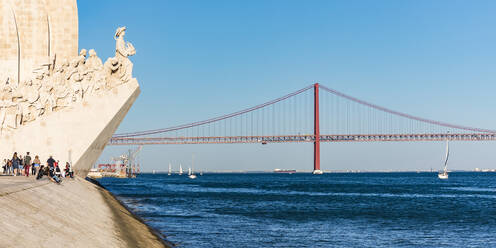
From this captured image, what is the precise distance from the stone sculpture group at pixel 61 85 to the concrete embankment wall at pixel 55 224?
7.82 metres

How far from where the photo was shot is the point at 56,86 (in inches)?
693

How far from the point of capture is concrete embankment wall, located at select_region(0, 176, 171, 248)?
17.3ft

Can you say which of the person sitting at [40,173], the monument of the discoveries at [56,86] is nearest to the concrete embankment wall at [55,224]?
the person sitting at [40,173]

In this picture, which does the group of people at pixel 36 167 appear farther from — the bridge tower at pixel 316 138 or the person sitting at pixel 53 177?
the bridge tower at pixel 316 138

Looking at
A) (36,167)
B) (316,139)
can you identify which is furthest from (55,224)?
(316,139)

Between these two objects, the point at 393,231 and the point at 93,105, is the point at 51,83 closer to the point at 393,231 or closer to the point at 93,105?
the point at 93,105

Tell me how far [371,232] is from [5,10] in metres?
14.0

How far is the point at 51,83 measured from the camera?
1772cm

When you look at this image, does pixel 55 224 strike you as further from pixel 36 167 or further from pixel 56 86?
pixel 56 86

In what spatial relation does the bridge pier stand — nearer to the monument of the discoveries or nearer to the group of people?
the monument of the discoveries

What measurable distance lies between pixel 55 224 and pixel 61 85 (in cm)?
1197

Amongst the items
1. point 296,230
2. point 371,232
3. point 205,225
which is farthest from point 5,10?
point 371,232

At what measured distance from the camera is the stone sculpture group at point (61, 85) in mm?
16953

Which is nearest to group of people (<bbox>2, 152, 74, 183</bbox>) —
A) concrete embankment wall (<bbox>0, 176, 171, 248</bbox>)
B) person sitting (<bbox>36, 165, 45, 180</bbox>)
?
person sitting (<bbox>36, 165, 45, 180</bbox>)
